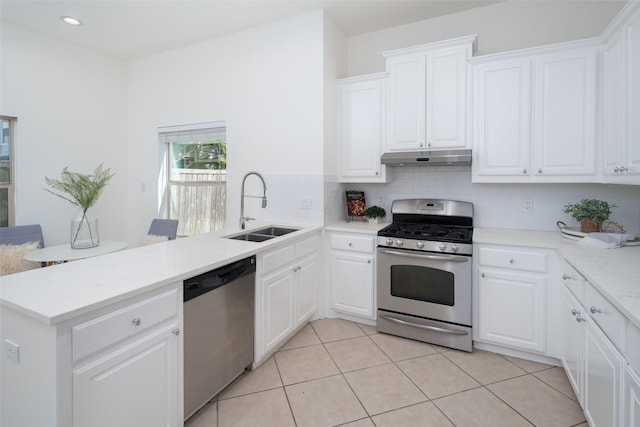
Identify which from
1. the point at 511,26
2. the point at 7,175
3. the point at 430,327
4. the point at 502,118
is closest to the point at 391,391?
the point at 430,327

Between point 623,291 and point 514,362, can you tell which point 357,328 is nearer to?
point 514,362

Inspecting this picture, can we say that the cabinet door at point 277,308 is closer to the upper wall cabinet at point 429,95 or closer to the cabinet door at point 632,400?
the upper wall cabinet at point 429,95

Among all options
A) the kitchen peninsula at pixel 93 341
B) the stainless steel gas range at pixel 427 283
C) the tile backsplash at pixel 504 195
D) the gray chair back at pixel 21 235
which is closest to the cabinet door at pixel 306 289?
the stainless steel gas range at pixel 427 283

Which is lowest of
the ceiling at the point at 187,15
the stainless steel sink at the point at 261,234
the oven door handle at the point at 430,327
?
the oven door handle at the point at 430,327

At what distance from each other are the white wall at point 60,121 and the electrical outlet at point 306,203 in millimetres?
2686

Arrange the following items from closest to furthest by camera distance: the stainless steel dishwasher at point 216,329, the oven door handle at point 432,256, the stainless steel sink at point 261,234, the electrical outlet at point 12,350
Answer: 1. the electrical outlet at point 12,350
2. the stainless steel dishwasher at point 216,329
3. the oven door handle at point 432,256
4. the stainless steel sink at point 261,234

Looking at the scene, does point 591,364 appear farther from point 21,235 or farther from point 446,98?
point 21,235

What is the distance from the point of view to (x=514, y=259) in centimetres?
232

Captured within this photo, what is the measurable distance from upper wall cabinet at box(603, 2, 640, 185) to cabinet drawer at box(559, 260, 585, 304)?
0.59 meters

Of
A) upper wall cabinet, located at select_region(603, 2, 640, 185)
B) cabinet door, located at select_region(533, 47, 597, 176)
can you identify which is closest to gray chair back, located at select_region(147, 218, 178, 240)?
cabinet door, located at select_region(533, 47, 597, 176)

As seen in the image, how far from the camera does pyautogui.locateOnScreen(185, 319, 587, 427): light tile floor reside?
179 cm

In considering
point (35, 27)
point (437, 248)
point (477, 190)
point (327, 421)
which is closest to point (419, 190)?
point (477, 190)

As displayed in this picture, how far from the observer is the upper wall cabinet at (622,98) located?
1770mm

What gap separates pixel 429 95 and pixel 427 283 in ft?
5.26
